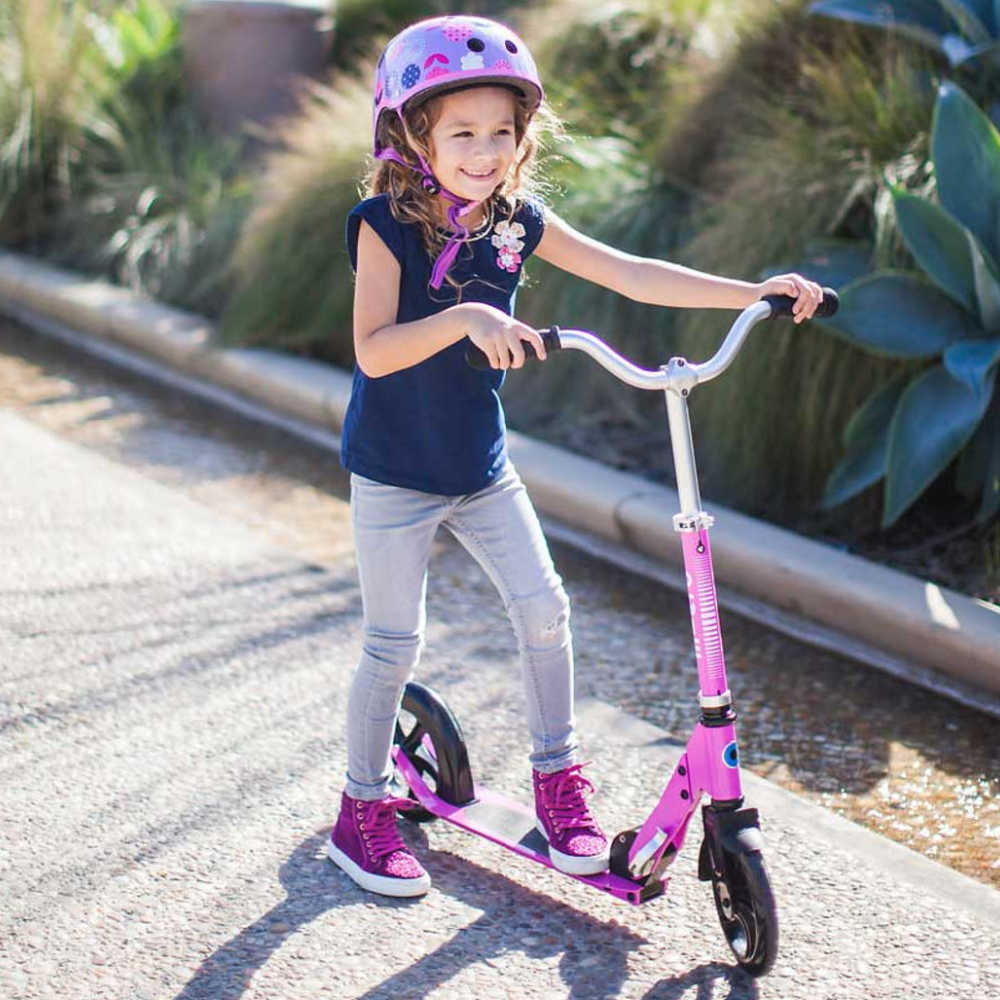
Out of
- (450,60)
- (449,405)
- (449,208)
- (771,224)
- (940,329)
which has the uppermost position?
(450,60)

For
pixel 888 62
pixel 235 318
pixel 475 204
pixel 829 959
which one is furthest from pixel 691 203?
pixel 829 959

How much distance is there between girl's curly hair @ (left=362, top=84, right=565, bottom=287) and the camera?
2965 mm

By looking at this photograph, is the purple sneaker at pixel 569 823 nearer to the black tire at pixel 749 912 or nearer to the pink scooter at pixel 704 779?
the pink scooter at pixel 704 779

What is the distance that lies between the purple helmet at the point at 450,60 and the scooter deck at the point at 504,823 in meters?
1.47

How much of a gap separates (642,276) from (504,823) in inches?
46.6

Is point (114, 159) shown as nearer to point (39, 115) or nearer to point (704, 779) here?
point (39, 115)

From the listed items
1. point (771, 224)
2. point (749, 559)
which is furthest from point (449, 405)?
point (771, 224)

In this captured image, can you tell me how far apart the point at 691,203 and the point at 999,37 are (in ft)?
4.69

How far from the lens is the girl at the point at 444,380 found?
115 inches

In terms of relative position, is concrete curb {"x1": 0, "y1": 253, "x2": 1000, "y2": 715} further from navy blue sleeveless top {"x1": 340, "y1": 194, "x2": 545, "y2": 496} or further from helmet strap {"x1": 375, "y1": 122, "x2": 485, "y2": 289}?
helmet strap {"x1": 375, "y1": 122, "x2": 485, "y2": 289}

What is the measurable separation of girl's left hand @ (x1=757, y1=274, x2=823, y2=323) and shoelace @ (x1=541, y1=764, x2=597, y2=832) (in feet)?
3.41

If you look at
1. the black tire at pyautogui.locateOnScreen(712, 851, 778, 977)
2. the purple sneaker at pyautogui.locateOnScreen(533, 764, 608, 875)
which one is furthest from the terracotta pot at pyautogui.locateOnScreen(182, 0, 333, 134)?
the black tire at pyautogui.locateOnScreen(712, 851, 778, 977)

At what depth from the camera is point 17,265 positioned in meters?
9.01

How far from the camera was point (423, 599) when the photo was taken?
10.6 ft
